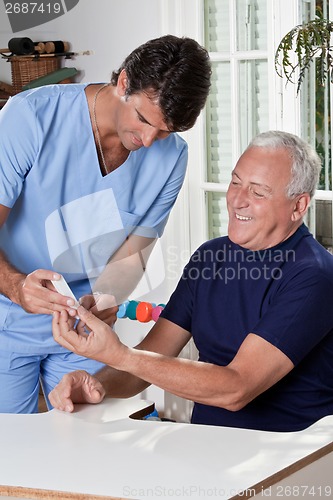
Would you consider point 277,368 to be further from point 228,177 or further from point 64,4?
point 64,4

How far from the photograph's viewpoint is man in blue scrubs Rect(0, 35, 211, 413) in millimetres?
1922

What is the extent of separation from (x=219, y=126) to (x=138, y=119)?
1.77m

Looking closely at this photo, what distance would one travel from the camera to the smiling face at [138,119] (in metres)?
1.75

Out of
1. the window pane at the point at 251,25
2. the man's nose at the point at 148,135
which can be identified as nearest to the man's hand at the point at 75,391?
the man's nose at the point at 148,135

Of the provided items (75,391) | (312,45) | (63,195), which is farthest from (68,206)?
(312,45)

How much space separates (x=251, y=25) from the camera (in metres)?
3.31

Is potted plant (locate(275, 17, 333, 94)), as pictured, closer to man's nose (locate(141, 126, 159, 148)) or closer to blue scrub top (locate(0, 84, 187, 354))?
blue scrub top (locate(0, 84, 187, 354))

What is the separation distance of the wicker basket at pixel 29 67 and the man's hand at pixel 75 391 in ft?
7.72

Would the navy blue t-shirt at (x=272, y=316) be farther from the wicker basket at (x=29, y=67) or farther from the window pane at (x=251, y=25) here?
the wicker basket at (x=29, y=67)

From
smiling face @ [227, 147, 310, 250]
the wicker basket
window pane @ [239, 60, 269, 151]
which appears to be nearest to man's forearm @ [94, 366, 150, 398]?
smiling face @ [227, 147, 310, 250]

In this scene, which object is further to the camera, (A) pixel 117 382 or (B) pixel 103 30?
(B) pixel 103 30

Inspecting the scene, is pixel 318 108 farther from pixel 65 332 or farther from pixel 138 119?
pixel 65 332

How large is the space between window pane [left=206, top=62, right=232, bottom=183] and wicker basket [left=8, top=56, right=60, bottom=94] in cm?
83

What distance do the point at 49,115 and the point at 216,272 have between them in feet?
1.71
